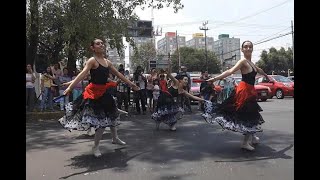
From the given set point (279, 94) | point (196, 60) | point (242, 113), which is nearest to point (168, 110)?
point (242, 113)

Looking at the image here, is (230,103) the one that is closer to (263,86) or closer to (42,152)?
(42,152)

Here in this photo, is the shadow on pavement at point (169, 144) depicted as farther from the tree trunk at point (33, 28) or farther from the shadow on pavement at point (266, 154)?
the tree trunk at point (33, 28)

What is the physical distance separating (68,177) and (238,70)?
3.47 m

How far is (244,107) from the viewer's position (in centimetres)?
744

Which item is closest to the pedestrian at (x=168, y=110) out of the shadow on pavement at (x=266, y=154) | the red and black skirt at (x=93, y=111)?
the shadow on pavement at (x=266, y=154)

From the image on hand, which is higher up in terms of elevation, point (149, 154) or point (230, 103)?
point (230, 103)

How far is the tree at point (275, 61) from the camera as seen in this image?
6906cm

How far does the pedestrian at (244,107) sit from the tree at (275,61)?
206 feet

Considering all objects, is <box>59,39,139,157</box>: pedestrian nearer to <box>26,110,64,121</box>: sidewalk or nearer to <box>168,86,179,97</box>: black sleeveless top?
<box>168,86,179,97</box>: black sleeveless top

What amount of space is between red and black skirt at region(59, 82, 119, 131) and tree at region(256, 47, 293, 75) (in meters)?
63.7

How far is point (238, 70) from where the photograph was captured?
24.6 ft

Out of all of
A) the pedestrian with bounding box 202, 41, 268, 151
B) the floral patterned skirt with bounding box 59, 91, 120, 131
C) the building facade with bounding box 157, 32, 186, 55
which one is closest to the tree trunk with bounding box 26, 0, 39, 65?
the floral patterned skirt with bounding box 59, 91, 120, 131
